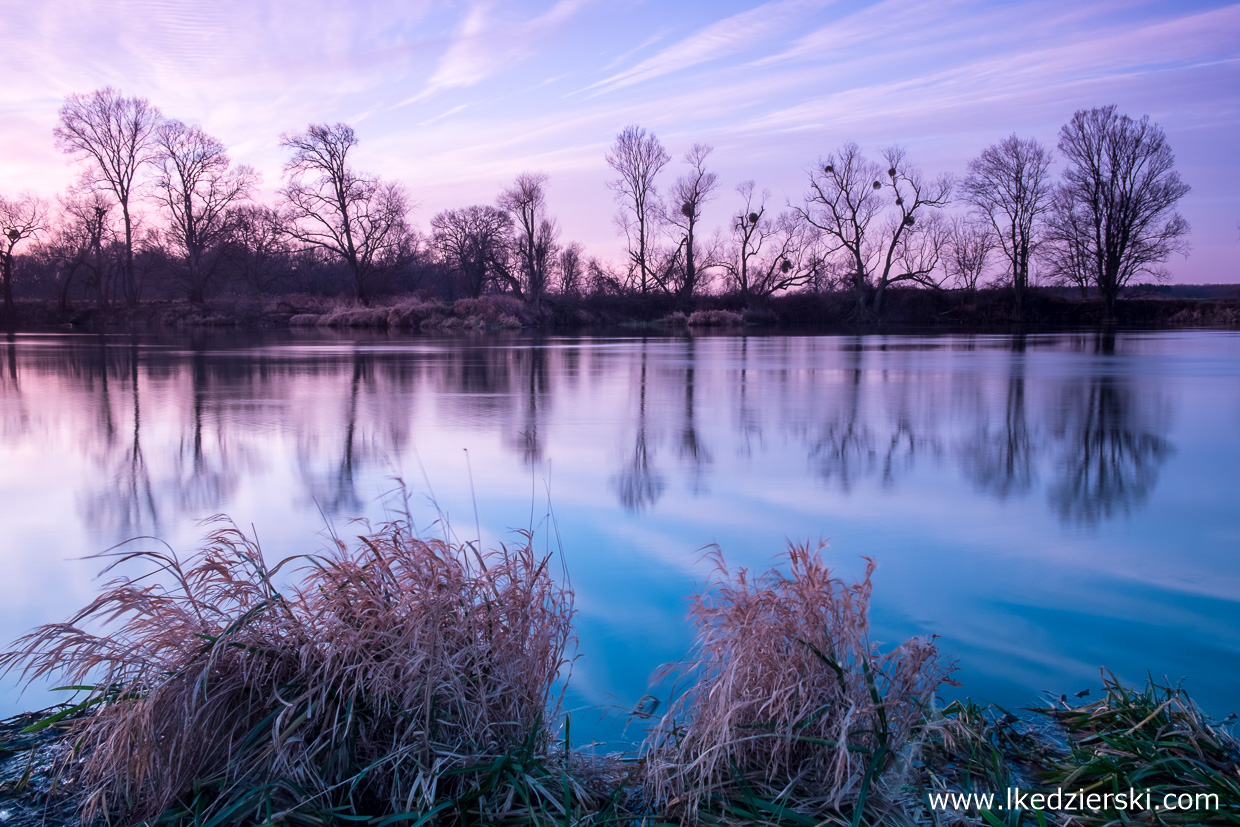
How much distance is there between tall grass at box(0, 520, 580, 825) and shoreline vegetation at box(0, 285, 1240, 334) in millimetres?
35806

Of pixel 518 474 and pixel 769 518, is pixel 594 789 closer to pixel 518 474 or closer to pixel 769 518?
pixel 769 518

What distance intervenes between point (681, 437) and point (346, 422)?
3409mm

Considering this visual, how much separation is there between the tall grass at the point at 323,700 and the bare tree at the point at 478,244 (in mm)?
47841

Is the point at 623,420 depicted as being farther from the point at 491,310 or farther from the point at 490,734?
the point at 491,310

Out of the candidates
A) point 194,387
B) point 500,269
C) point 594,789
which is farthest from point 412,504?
point 500,269

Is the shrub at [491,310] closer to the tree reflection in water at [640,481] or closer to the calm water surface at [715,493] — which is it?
the calm water surface at [715,493]

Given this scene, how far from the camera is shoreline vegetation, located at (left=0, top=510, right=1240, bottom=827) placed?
2.04 meters

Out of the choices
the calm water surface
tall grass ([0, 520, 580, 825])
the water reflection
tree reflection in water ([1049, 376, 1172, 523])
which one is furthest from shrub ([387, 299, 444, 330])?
tall grass ([0, 520, 580, 825])

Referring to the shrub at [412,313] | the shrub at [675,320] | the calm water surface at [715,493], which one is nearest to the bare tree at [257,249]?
the shrub at [412,313]

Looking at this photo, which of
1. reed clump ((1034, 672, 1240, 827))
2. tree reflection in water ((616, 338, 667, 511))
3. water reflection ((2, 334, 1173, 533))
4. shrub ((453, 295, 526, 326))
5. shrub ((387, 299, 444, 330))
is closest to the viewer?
reed clump ((1034, 672, 1240, 827))

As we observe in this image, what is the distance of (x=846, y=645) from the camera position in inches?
91.2

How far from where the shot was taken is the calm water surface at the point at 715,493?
323 centimetres

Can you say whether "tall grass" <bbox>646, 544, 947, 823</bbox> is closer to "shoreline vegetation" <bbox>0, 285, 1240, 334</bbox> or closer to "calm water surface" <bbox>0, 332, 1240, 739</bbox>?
"calm water surface" <bbox>0, 332, 1240, 739</bbox>

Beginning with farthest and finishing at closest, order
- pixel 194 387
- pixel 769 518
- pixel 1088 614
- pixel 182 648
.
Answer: pixel 194 387 < pixel 769 518 < pixel 1088 614 < pixel 182 648
